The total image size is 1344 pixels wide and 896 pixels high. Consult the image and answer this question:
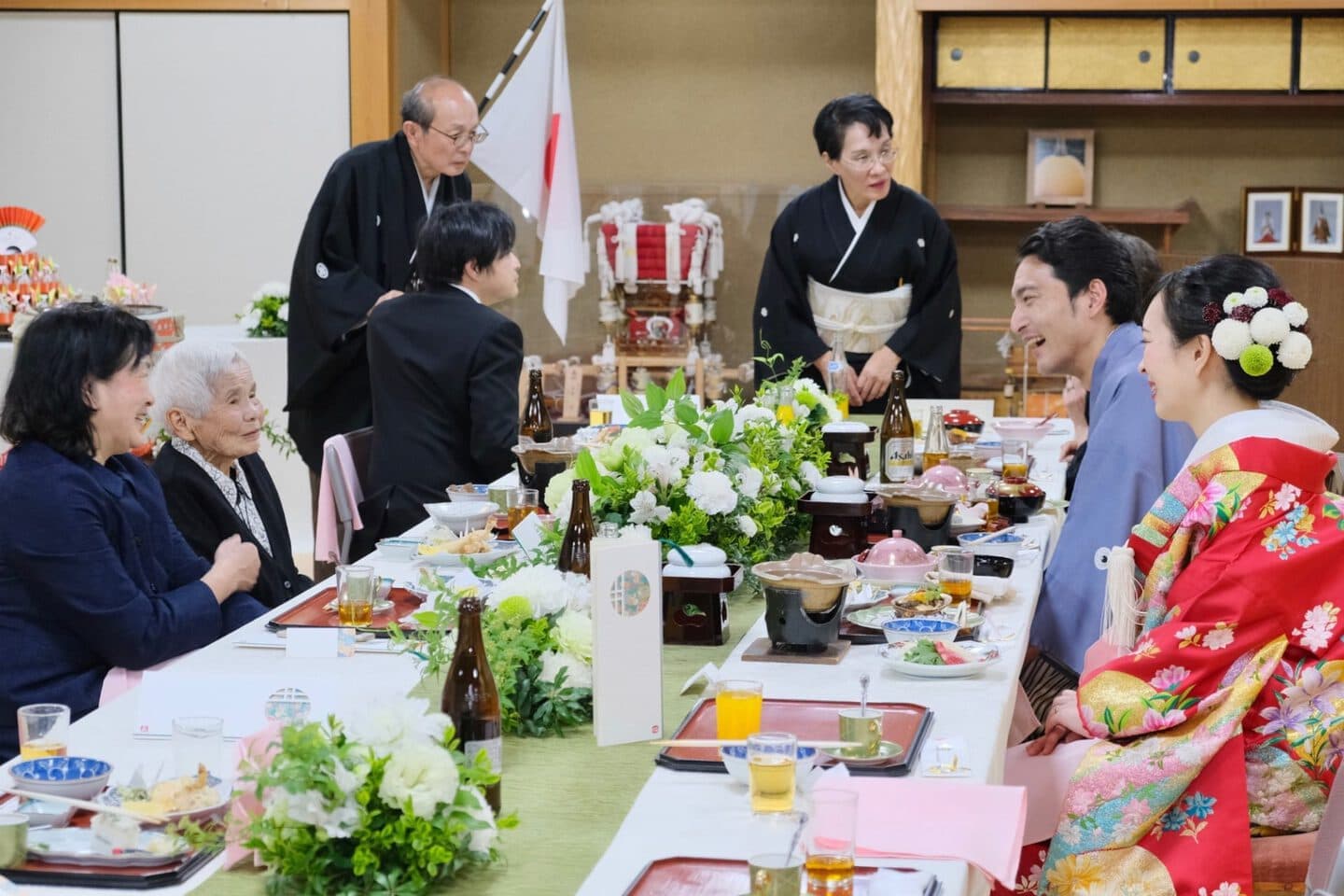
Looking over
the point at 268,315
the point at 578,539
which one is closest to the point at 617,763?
the point at 578,539

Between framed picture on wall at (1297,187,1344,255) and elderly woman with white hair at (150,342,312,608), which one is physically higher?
framed picture on wall at (1297,187,1344,255)

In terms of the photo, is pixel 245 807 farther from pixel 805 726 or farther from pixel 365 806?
pixel 805 726

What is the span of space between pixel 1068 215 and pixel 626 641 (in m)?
5.35

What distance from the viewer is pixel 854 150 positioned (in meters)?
4.90

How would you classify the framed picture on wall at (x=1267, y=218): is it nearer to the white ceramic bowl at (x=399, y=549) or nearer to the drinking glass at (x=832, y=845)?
the white ceramic bowl at (x=399, y=549)

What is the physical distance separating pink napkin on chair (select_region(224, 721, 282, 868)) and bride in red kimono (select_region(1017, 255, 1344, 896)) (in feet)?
3.85

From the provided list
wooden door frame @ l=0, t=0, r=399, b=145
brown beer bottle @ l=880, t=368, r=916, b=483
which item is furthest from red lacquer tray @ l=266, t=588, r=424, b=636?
wooden door frame @ l=0, t=0, r=399, b=145

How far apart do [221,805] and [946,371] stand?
385 centimetres

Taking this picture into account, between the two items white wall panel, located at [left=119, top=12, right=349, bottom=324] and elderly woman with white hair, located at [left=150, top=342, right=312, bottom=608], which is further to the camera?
white wall panel, located at [left=119, top=12, right=349, bottom=324]

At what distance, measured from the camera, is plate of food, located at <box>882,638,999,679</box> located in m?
2.05

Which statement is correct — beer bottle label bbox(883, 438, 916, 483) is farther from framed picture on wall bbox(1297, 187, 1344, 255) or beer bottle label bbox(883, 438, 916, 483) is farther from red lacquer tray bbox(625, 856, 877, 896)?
framed picture on wall bbox(1297, 187, 1344, 255)

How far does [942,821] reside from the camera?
1.56m

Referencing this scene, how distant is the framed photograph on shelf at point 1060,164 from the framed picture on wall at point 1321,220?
0.87 metres

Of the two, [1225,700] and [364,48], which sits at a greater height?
[364,48]
